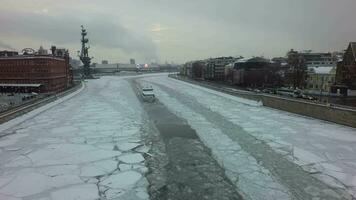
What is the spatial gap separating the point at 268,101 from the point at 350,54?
1740 inches

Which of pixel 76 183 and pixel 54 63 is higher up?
pixel 54 63

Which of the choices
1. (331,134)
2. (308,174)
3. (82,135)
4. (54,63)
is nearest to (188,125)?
(82,135)

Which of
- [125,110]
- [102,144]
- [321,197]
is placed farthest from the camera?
[125,110]

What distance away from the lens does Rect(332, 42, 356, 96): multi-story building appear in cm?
5435

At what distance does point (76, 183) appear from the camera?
866cm

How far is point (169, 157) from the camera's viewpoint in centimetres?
1128

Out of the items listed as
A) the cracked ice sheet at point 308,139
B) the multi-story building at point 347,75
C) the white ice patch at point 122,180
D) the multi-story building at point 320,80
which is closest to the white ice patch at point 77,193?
the white ice patch at point 122,180

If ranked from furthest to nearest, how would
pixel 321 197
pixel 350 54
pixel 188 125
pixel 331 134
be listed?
1. pixel 350 54
2. pixel 188 125
3. pixel 331 134
4. pixel 321 197

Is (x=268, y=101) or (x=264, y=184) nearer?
(x=264, y=184)

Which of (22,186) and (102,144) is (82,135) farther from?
(22,186)

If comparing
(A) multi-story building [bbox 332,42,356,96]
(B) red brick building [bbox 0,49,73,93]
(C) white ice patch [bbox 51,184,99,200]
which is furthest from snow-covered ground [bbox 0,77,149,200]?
(A) multi-story building [bbox 332,42,356,96]

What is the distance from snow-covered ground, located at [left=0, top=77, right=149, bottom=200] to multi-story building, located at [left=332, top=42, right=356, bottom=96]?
47.0 metres

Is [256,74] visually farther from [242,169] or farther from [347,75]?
[242,169]

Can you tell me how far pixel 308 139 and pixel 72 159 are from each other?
9530mm
